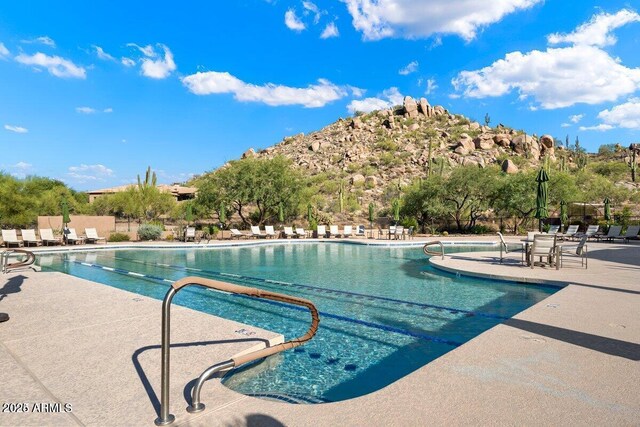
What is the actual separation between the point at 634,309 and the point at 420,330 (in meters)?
2.74

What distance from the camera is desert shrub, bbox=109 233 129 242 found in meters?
19.8

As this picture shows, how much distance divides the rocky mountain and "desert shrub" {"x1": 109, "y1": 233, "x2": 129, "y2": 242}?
2446 cm

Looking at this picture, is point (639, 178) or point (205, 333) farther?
point (639, 178)

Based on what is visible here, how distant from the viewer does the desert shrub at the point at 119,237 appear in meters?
19.8

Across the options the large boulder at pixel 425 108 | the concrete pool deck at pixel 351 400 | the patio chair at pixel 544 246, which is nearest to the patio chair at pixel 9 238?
the concrete pool deck at pixel 351 400

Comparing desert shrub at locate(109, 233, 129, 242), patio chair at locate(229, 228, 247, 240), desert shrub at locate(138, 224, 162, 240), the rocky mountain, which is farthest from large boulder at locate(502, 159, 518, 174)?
desert shrub at locate(109, 233, 129, 242)

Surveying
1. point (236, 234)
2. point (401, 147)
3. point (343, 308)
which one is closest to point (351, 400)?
point (343, 308)

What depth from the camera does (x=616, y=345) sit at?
362 centimetres

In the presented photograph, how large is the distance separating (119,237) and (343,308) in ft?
56.7

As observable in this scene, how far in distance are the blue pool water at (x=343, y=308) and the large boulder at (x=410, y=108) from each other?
2284 inches

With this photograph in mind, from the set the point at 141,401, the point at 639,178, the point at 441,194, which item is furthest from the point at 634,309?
the point at 639,178

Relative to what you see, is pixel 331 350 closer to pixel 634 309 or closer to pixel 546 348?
pixel 546 348

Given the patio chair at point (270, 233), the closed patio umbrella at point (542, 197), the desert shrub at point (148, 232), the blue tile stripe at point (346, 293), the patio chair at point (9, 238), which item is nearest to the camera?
the blue tile stripe at point (346, 293)

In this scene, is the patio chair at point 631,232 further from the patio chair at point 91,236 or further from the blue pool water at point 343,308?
the patio chair at point 91,236
